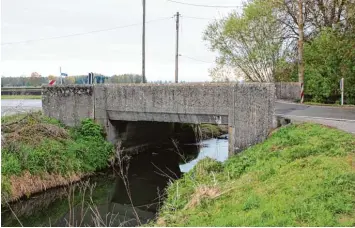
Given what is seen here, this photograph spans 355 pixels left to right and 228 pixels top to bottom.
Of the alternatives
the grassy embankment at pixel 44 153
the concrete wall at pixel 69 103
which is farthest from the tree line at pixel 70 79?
the grassy embankment at pixel 44 153

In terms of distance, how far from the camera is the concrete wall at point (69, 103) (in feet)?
53.1

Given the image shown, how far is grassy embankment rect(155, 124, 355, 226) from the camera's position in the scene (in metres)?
5.61

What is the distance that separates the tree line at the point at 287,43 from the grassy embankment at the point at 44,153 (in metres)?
11.7

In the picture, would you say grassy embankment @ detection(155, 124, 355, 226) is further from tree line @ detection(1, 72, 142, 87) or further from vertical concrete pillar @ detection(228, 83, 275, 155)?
tree line @ detection(1, 72, 142, 87)

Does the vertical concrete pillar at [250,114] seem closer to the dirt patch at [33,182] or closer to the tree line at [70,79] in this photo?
the dirt patch at [33,182]

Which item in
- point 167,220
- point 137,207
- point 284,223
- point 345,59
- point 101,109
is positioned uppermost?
point 345,59

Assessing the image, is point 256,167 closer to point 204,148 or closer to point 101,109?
point 101,109

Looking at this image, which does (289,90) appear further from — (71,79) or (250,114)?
(71,79)

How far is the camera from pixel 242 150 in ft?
41.0

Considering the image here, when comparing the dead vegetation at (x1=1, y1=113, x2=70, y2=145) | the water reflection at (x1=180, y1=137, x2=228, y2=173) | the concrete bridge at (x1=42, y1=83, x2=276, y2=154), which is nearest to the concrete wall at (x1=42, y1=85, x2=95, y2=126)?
the concrete bridge at (x1=42, y1=83, x2=276, y2=154)

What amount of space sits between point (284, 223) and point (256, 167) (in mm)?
3426

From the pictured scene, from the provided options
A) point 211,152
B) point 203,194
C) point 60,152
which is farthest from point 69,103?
point 203,194

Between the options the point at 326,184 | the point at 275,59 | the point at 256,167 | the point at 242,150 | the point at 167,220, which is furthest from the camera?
the point at 275,59

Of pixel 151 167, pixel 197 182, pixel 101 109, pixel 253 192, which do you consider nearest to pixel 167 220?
pixel 253 192
